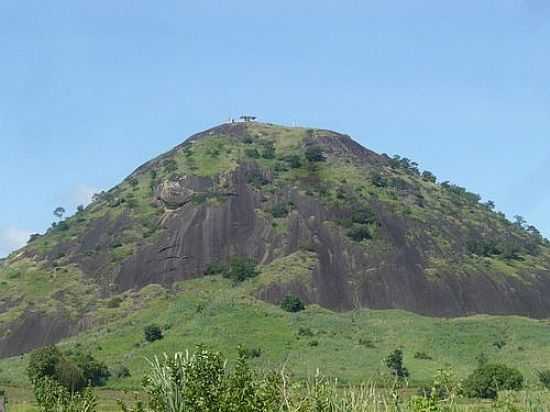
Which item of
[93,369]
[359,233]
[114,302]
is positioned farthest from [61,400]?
[359,233]

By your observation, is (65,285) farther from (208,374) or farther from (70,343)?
(208,374)

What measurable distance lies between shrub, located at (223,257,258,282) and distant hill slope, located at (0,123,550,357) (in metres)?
2.85

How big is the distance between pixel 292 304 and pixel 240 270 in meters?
11.6

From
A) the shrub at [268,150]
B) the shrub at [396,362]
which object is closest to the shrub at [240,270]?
the shrub at [268,150]

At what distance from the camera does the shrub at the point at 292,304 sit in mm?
95181

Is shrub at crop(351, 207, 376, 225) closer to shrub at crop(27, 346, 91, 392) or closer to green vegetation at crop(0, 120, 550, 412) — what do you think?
green vegetation at crop(0, 120, 550, 412)

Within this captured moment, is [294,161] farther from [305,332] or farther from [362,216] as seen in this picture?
[305,332]

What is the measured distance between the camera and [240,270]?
4129 inches

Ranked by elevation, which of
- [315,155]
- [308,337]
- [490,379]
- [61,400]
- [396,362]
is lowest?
[61,400]

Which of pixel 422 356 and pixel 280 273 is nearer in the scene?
pixel 422 356

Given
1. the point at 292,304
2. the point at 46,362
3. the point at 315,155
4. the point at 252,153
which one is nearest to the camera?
the point at 46,362

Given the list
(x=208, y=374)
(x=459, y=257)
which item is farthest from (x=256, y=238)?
(x=208, y=374)

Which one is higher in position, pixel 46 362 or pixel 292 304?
pixel 292 304

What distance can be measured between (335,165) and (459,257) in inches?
1063
